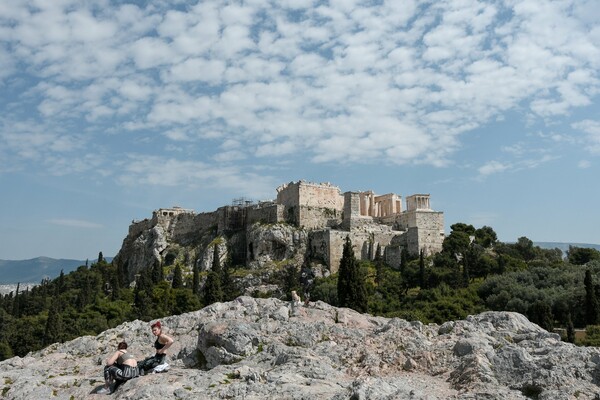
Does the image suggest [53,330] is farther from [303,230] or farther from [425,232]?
Result: [425,232]

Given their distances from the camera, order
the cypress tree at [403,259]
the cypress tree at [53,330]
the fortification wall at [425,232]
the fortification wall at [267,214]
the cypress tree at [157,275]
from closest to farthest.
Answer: the cypress tree at [53,330]
the cypress tree at [403,259]
the fortification wall at [425,232]
the cypress tree at [157,275]
the fortification wall at [267,214]

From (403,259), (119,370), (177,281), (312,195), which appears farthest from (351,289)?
(312,195)

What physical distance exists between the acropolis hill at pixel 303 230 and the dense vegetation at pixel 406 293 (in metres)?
2.65

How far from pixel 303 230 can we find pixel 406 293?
1809cm

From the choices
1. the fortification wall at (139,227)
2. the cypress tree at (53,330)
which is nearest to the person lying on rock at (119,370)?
the cypress tree at (53,330)

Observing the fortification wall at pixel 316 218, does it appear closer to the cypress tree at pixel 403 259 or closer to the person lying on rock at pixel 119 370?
the cypress tree at pixel 403 259

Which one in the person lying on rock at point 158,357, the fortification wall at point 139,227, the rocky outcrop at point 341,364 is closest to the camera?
the rocky outcrop at point 341,364

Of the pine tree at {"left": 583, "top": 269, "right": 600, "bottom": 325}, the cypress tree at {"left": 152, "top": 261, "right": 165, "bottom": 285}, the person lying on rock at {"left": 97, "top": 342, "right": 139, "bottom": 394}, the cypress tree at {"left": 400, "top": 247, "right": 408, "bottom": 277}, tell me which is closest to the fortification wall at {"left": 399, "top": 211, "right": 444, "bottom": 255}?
the cypress tree at {"left": 400, "top": 247, "right": 408, "bottom": 277}

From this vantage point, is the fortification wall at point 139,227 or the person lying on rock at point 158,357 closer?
the person lying on rock at point 158,357

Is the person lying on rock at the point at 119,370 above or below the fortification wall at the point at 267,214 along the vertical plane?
below

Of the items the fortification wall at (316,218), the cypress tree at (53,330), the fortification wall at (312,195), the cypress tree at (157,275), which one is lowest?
the cypress tree at (53,330)

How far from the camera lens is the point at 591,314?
45.3 meters

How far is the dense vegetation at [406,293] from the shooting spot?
153 ft

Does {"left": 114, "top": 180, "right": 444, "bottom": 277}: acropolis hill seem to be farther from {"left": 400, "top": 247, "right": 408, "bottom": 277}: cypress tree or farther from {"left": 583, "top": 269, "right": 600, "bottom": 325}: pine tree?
{"left": 583, "top": 269, "right": 600, "bottom": 325}: pine tree
